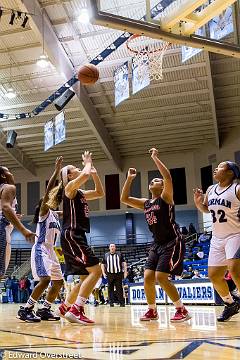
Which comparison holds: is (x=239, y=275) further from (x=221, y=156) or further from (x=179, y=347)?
(x=221, y=156)

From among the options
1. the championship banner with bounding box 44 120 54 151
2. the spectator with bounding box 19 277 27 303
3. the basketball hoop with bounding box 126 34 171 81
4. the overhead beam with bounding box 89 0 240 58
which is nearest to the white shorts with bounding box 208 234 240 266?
the overhead beam with bounding box 89 0 240 58

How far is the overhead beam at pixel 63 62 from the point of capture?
1399cm

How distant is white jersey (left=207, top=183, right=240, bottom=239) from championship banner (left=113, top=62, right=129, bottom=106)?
9948mm

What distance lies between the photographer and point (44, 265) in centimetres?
586

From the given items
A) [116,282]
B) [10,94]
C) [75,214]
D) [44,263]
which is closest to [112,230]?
[10,94]

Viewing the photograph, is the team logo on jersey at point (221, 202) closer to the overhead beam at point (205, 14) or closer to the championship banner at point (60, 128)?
the overhead beam at point (205, 14)

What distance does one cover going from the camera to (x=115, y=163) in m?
25.8

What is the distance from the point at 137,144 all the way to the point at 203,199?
19.2 meters

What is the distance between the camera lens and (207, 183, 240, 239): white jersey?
16.7ft

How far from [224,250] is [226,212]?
17.6 inches

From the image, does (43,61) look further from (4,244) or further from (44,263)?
(4,244)

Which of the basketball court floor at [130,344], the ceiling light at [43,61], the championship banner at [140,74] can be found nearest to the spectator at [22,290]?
the ceiling light at [43,61]

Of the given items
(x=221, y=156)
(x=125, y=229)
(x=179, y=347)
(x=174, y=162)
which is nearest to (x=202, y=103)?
(x=221, y=156)

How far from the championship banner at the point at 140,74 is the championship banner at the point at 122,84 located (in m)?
0.79
